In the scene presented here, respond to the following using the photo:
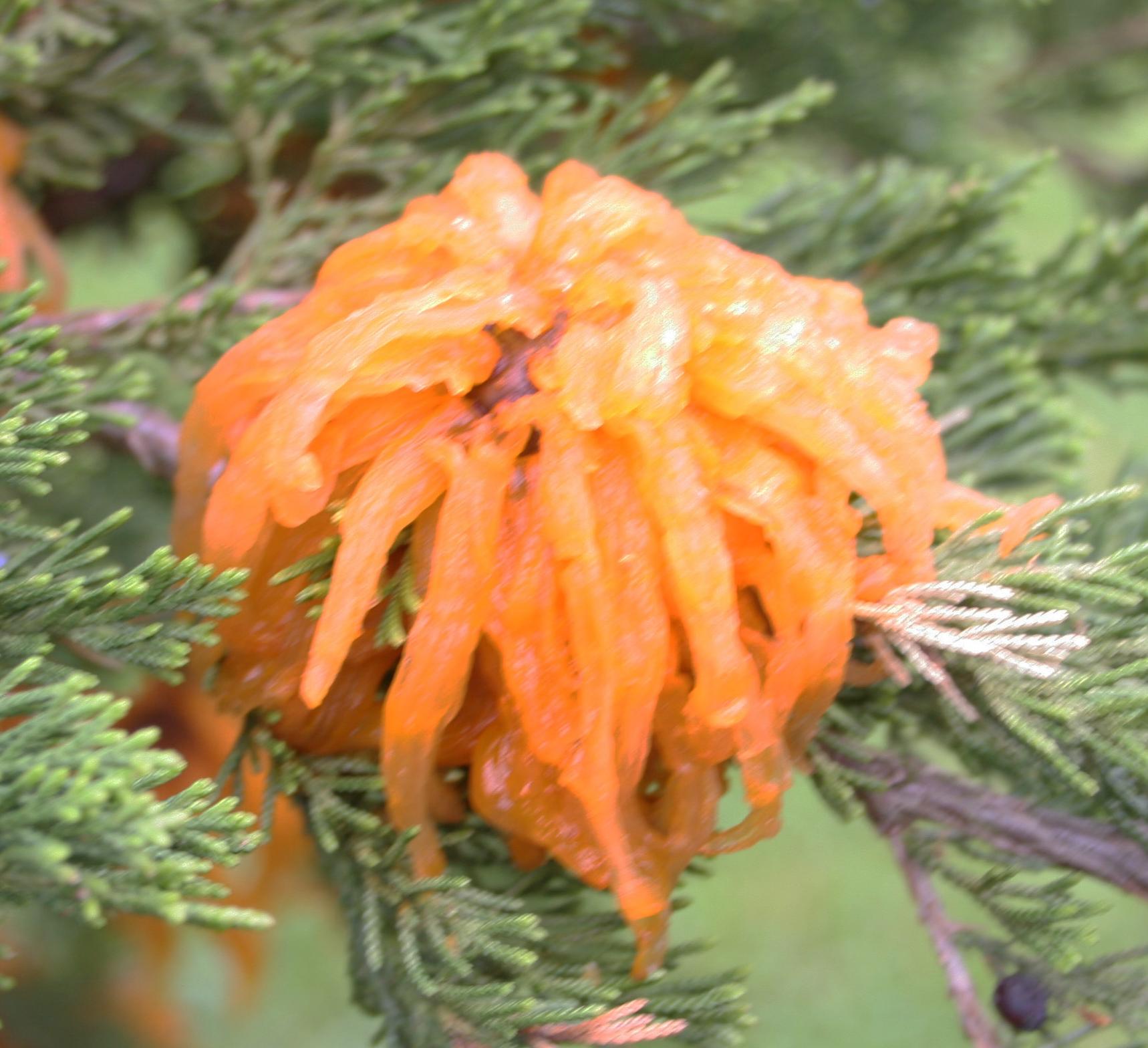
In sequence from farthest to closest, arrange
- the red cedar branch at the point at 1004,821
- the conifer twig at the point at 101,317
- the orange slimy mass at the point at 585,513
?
the conifer twig at the point at 101,317
the red cedar branch at the point at 1004,821
the orange slimy mass at the point at 585,513

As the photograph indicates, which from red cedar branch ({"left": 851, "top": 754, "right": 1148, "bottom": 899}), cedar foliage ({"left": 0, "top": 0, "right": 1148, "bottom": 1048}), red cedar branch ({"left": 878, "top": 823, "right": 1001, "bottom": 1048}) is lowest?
red cedar branch ({"left": 878, "top": 823, "right": 1001, "bottom": 1048})

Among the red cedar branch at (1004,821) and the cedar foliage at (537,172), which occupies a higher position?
the cedar foliage at (537,172)

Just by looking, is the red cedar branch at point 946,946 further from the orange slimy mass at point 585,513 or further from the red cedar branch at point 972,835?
the orange slimy mass at point 585,513

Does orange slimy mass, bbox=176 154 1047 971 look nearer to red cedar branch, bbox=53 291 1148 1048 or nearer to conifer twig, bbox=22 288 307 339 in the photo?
red cedar branch, bbox=53 291 1148 1048

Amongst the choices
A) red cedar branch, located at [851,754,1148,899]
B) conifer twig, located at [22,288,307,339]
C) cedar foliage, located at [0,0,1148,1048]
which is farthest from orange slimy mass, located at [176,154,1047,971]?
conifer twig, located at [22,288,307,339]

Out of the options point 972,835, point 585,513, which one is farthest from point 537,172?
point 972,835

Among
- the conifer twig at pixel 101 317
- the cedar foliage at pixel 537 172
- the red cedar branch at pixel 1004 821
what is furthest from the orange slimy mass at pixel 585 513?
the conifer twig at pixel 101 317

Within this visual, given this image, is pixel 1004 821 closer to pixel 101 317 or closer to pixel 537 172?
pixel 537 172

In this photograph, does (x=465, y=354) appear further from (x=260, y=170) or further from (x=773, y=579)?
(x=260, y=170)
